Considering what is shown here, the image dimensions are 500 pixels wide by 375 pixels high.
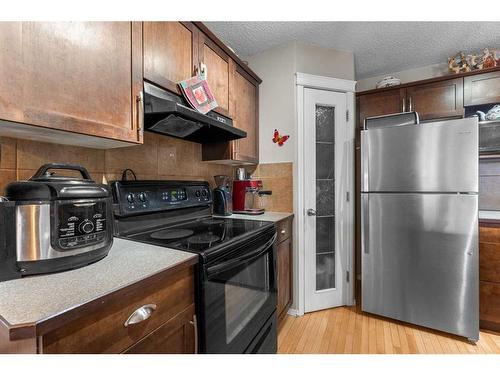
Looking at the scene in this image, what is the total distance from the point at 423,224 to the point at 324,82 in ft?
4.53

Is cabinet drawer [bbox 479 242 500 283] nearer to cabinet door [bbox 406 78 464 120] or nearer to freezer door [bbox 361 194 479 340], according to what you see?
freezer door [bbox 361 194 479 340]

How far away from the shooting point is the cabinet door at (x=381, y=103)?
92.4 inches

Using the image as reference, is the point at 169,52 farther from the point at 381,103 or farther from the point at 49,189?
the point at 381,103

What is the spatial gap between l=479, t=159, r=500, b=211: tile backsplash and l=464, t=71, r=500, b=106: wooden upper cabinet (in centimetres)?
→ 55

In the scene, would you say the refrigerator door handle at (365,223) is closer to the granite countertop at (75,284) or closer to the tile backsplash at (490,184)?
the tile backsplash at (490,184)

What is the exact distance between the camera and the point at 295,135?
2.03 m

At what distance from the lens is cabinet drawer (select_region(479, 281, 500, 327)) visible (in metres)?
1.71

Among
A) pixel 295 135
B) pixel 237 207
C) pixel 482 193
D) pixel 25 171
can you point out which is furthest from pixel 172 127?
pixel 482 193

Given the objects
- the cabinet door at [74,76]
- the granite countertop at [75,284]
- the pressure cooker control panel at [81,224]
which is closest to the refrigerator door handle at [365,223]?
the granite countertop at [75,284]

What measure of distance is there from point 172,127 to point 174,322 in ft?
3.27

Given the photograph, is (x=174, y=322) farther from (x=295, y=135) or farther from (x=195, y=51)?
(x=295, y=135)

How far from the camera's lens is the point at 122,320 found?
0.63m

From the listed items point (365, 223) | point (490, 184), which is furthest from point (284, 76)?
point (490, 184)

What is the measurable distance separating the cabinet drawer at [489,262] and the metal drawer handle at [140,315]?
2.24 meters
